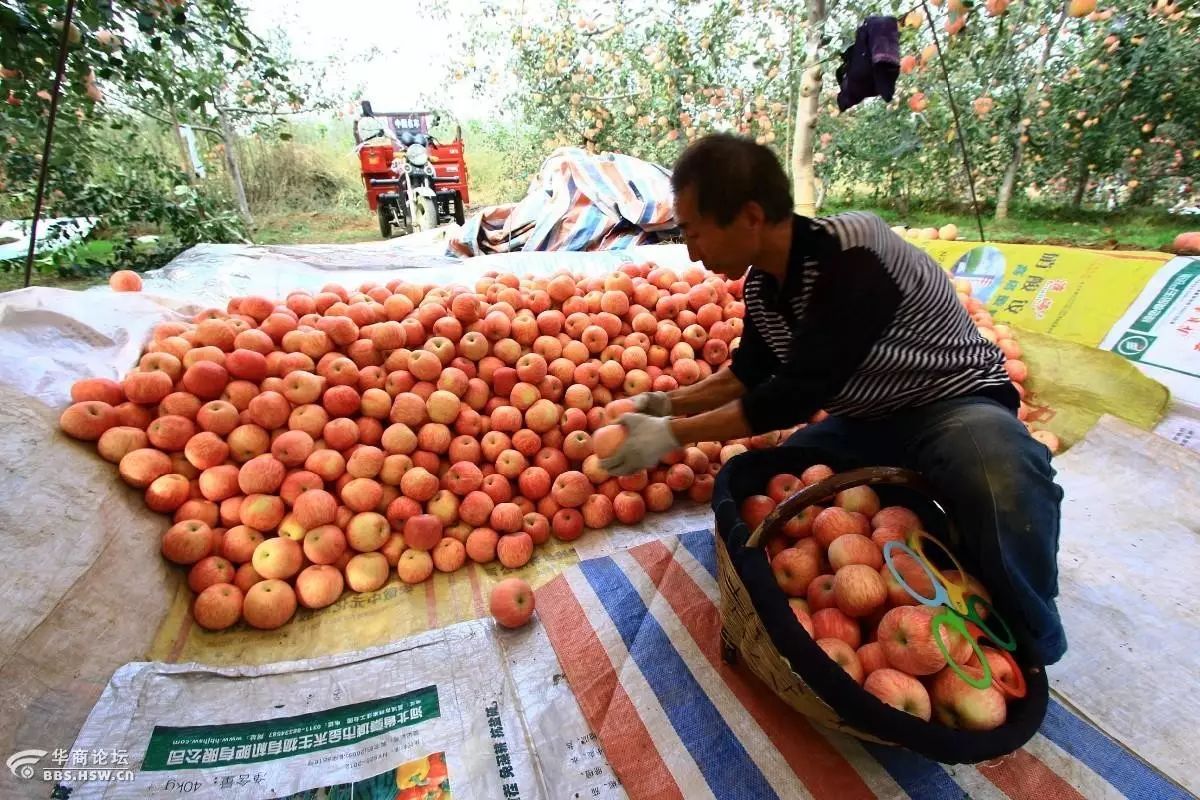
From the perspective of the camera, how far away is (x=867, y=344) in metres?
1.49

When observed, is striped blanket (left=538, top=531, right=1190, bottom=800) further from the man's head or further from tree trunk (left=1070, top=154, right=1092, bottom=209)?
tree trunk (left=1070, top=154, right=1092, bottom=209)

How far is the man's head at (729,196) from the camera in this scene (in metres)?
1.42

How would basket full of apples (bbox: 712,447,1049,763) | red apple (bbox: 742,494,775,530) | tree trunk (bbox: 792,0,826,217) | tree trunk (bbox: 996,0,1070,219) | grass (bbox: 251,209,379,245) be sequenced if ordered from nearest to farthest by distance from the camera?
basket full of apples (bbox: 712,447,1049,763)
red apple (bbox: 742,494,775,530)
tree trunk (bbox: 792,0,826,217)
tree trunk (bbox: 996,0,1070,219)
grass (bbox: 251,209,379,245)

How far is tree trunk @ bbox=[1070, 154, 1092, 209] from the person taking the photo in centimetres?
787

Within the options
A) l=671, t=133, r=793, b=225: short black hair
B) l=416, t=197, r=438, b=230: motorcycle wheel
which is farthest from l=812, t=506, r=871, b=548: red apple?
l=416, t=197, r=438, b=230: motorcycle wheel

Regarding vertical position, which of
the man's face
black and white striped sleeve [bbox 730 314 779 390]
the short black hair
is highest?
the short black hair

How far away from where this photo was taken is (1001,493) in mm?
1488

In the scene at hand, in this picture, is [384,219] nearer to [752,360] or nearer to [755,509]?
[752,360]

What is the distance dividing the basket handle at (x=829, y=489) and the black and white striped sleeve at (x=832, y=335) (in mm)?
187

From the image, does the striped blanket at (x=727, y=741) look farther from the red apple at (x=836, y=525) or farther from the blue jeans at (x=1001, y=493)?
the red apple at (x=836, y=525)

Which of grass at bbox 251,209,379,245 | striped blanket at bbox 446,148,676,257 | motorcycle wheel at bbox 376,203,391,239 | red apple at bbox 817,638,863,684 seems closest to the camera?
red apple at bbox 817,638,863,684

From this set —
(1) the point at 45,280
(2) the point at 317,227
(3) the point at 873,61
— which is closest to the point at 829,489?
(3) the point at 873,61

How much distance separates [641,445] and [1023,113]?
351 inches

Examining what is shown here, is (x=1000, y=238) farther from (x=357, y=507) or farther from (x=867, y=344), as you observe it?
(x=357, y=507)
